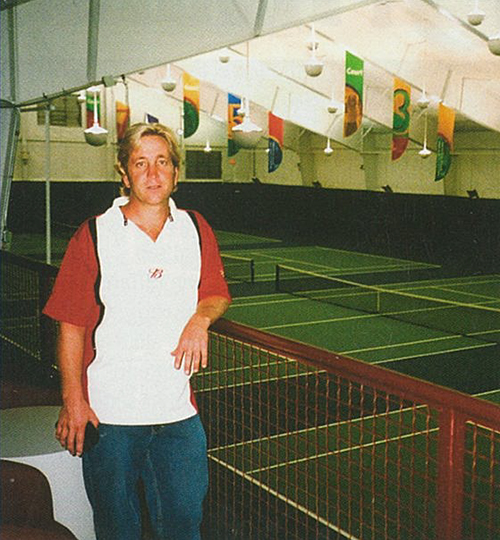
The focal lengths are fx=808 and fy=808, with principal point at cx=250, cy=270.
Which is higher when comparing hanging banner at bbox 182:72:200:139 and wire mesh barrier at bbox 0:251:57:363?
hanging banner at bbox 182:72:200:139

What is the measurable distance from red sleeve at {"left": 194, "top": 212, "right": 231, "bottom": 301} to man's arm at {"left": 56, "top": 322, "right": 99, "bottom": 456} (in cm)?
45

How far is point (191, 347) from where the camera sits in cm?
260

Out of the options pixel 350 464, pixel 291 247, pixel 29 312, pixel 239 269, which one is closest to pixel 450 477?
pixel 350 464

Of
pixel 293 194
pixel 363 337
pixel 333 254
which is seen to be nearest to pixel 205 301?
pixel 363 337

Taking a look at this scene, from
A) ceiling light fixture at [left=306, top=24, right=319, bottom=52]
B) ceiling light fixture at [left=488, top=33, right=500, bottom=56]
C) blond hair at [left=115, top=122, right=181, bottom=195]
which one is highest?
ceiling light fixture at [left=306, top=24, right=319, bottom=52]

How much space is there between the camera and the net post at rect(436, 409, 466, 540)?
261 centimetres

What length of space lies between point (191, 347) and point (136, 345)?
18 cm

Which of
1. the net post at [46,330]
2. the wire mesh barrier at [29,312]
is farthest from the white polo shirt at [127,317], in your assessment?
the net post at [46,330]

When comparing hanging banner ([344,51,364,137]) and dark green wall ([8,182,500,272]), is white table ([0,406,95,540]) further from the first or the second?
dark green wall ([8,182,500,272])

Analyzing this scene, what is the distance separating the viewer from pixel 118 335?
259 centimetres

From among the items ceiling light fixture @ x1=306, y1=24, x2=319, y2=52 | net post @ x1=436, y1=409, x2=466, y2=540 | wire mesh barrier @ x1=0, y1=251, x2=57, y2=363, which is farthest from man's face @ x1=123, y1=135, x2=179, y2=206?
ceiling light fixture @ x1=306, y1=24, x2=319, y2=52

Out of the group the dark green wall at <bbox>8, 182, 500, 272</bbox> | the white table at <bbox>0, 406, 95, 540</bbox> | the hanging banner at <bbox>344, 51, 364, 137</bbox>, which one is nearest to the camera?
the white table at <bbox>0, 406, 95, 540</bbox>

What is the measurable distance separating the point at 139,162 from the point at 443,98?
17018 millimetres

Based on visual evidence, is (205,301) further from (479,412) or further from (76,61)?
(76,61)
